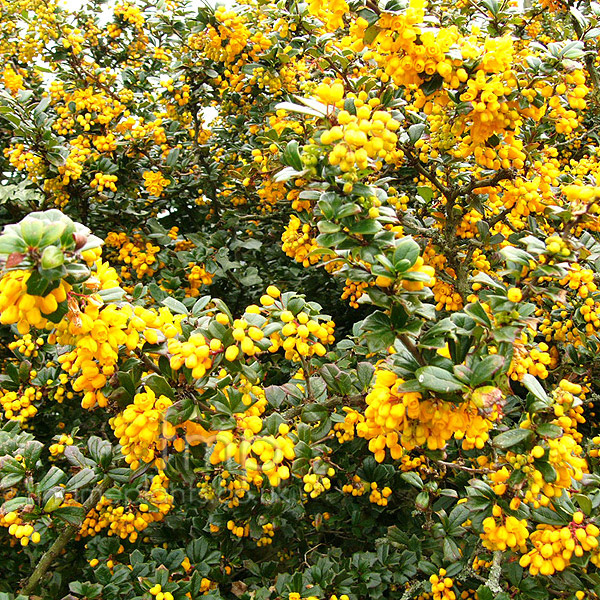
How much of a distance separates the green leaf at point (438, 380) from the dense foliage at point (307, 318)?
0.03ft

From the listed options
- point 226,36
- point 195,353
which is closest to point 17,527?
point 195,353

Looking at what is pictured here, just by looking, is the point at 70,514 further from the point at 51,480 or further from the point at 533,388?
the point at 533,388

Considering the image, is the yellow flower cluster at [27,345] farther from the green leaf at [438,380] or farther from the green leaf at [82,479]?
the green leaf at [438,380]

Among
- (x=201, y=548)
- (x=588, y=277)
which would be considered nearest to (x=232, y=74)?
(x=588, y=277)

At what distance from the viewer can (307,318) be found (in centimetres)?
157

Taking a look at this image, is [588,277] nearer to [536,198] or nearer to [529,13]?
[536,198]

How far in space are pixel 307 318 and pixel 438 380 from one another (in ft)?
1.74

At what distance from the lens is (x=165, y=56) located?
372cm

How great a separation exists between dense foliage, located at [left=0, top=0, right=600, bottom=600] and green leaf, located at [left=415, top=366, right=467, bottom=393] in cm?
1

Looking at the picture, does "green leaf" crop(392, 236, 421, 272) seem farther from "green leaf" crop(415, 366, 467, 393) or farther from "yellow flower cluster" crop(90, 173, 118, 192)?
"yellow flower cluster" crop(90, 173, 118, 192)

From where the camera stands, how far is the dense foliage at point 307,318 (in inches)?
49.1

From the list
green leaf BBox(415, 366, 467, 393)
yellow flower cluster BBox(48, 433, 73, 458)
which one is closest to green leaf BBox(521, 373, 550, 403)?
green leaf BBox(415, 366, 467, 393)

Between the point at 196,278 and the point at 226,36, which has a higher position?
the point at 226,36

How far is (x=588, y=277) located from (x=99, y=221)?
2.85m
